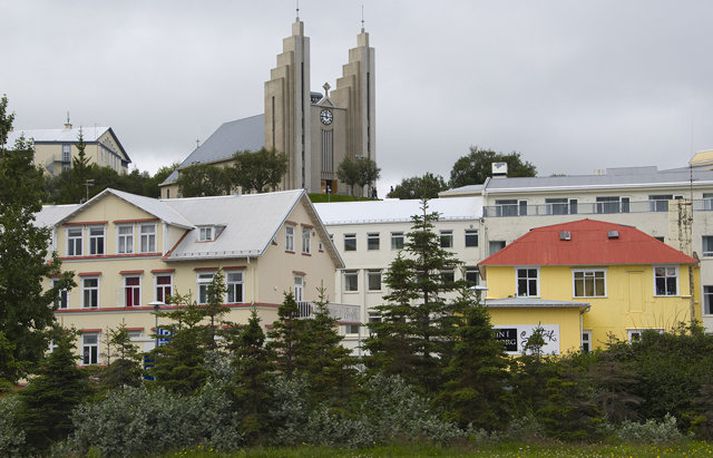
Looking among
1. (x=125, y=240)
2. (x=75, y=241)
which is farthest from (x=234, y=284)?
(x=75, y=241)

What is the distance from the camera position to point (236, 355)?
27.8 metres

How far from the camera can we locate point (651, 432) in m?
27.1

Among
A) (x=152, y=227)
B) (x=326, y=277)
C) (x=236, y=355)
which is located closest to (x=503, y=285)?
(x=326, y=277)

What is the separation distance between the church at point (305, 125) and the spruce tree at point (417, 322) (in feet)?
326

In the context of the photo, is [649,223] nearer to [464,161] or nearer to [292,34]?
[464,161]

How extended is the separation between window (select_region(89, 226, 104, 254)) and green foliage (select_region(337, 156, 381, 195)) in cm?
7552

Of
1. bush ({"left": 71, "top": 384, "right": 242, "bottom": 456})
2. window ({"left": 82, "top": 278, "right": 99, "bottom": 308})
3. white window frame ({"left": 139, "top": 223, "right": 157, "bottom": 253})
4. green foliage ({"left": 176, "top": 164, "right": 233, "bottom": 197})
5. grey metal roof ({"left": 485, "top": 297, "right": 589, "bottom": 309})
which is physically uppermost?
green foliage ({"left": 176, "top": 164, "right": 233, "bottom": 197})

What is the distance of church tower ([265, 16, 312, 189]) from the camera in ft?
449

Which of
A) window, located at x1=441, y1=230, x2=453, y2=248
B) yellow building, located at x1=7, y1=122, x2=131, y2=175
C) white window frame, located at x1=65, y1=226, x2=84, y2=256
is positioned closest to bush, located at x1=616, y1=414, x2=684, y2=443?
white window frame, located at x1=65, y1=226, x2=84, y2=256

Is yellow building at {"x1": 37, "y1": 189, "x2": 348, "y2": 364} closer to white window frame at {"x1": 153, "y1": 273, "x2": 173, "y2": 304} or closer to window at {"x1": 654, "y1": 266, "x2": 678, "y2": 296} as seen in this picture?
white window frame at {"x1": 153, "y1": 273, "x2": 173, "y2": 304}

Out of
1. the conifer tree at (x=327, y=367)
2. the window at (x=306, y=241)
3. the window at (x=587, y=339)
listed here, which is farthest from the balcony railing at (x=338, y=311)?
the conifer tree at (x=327, y=367)

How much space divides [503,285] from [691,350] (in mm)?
22397

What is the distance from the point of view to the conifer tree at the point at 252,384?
87.8 feet

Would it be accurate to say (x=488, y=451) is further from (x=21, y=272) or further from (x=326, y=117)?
(x=326, y=117)
